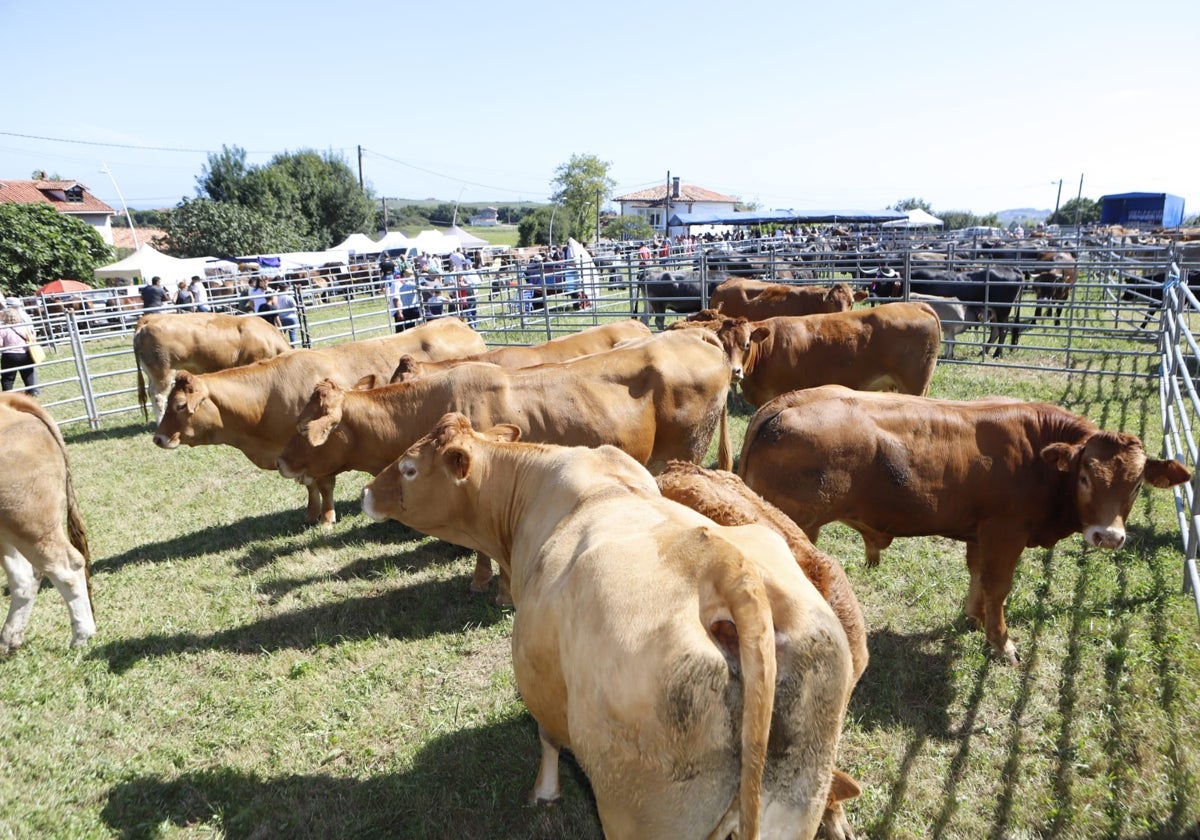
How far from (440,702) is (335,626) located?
134 centimetres

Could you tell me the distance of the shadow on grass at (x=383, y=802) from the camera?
11.0ft

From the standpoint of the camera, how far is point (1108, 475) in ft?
12.8

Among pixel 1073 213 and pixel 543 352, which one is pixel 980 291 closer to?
pixel 543 352

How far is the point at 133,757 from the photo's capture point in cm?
387

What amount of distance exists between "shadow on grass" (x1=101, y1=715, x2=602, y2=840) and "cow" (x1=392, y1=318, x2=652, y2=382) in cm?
384

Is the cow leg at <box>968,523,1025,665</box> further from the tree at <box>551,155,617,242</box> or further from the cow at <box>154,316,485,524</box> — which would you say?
the tree at <box>551,155,617,242</box>

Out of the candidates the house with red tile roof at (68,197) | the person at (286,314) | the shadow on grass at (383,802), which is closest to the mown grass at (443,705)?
the shadow on grass at (383,802)

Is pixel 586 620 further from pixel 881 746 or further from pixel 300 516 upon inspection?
pixel 300 516

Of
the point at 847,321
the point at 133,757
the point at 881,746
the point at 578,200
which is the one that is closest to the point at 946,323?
the point at 847,321

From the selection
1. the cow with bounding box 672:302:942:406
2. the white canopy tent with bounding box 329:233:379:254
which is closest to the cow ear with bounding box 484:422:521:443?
the cow with bounding box 672:302:942:406

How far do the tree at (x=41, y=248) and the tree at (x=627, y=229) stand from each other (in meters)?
32.2

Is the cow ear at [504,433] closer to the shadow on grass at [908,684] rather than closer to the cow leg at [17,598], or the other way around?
the shadow on grass at [908,684]

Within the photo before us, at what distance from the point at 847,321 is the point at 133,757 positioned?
313 inches

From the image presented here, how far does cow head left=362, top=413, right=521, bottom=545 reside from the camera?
3992 millimetres
